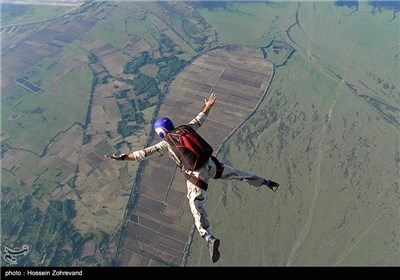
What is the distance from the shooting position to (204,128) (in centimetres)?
3127

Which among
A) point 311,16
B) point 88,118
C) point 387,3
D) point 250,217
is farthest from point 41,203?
point 387,3

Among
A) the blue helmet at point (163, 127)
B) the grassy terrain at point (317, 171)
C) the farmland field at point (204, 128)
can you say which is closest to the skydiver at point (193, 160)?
the blue helmet at point (163, 127)

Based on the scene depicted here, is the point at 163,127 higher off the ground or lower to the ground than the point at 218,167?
higher

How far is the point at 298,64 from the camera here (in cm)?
4066

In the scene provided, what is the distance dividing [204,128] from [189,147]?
25.5 metres

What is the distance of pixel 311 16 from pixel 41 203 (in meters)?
44.3

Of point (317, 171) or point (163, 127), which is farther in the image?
point (317, 171)

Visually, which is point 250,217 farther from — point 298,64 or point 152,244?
point 298,64

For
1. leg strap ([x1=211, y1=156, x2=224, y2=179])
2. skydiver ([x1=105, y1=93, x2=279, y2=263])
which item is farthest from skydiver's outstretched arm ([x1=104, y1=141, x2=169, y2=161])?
leg strap ([x1=211, y1=156, x2=224, y2=179])

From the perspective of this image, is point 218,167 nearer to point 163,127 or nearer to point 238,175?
point 238,175

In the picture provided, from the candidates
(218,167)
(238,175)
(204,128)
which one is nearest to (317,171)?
(204,128)

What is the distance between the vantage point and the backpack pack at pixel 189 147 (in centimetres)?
582

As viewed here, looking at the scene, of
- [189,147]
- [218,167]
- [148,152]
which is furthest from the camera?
[218,167]

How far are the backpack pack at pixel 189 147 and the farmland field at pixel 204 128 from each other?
18.7m
